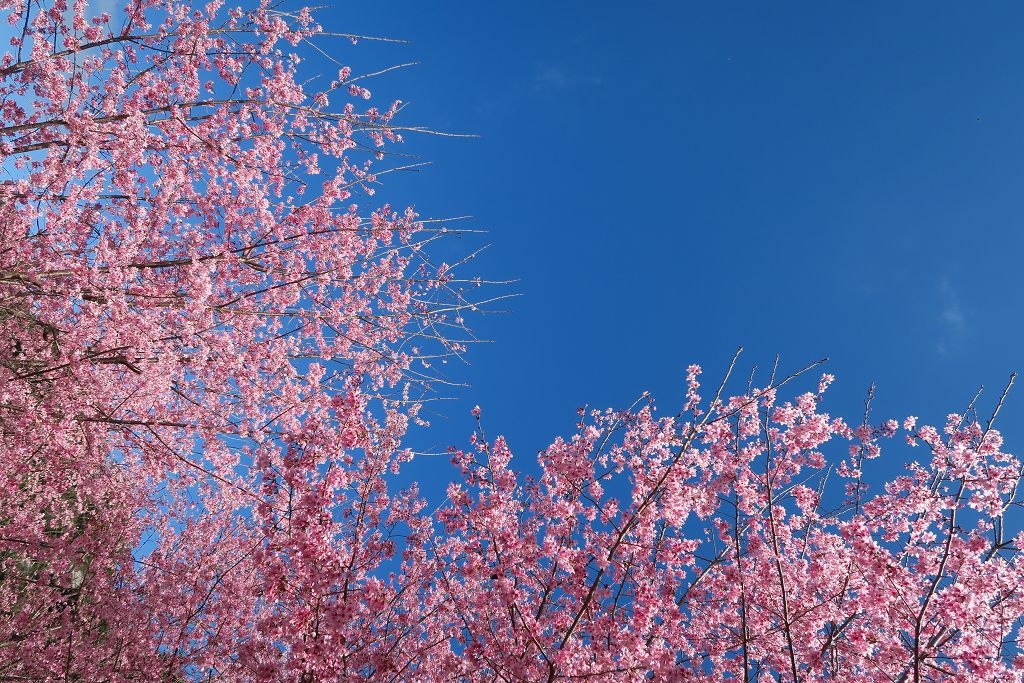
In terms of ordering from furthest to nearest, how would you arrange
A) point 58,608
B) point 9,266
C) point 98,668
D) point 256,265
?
1. point 58,608
2. point 98,668
3. point 256,265
4. point 9,266

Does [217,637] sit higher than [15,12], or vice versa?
[15,12]

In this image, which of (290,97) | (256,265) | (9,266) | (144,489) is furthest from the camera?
(144,489)

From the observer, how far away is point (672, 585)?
590cm

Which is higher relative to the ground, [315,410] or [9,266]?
[315,410]

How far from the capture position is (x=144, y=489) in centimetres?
1249

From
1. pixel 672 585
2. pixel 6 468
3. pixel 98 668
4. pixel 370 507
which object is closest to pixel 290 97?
pixel 370 507

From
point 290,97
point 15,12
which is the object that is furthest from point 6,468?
point 290,97

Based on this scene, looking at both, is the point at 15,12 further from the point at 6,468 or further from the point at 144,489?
the point at 144,489

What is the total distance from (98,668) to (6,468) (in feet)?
11.5

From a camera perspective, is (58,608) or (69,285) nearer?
(69,285)

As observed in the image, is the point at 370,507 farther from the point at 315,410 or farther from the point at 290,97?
the point at 290,97

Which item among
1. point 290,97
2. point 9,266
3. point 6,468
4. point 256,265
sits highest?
point 290,97

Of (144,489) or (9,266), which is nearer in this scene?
(9,266)

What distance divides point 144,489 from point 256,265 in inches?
290
